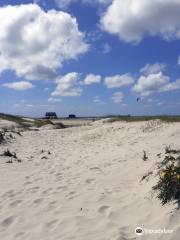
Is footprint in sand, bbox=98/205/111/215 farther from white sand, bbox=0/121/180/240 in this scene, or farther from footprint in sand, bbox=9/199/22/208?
footprint in sand, bbox=9/199/22/208

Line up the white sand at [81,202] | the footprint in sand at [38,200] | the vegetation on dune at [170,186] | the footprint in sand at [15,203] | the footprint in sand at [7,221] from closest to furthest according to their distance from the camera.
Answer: the white sand at [81,202] → the vegetation on dune at [170,186] → the footprint in sand at [7,221] → the footprint in sand at [15,203] → the footprint in sand at [38,200]

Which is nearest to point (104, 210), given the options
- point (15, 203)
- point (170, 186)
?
point (170, 186)

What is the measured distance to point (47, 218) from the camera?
6004 millimetres

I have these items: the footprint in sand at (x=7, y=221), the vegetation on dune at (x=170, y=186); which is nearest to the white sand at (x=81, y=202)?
the footprint in sand at (x=7, y=221)

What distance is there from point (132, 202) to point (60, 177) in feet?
10.6

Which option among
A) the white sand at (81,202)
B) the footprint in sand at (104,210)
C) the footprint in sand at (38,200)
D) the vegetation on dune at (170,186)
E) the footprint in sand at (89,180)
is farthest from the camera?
the footprint in sand at (89,180)

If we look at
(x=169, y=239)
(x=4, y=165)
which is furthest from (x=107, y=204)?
(x=4, y=165)

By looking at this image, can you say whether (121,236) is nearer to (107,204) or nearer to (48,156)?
(107,204)

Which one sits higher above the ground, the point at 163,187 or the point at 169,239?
the point at 163,187

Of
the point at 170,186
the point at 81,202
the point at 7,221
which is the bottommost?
the point at 7,221

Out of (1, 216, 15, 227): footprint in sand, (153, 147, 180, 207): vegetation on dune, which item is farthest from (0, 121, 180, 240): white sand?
(153, 147, 180, 207): vegetation on dune

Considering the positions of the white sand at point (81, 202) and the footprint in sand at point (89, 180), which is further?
the footprint in sand at point (89, 180)

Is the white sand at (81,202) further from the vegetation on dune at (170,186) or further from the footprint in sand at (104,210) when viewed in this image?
the vegetation on dune at (170,186)

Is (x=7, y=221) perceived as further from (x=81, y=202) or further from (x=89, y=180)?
(x=89, y=180)
